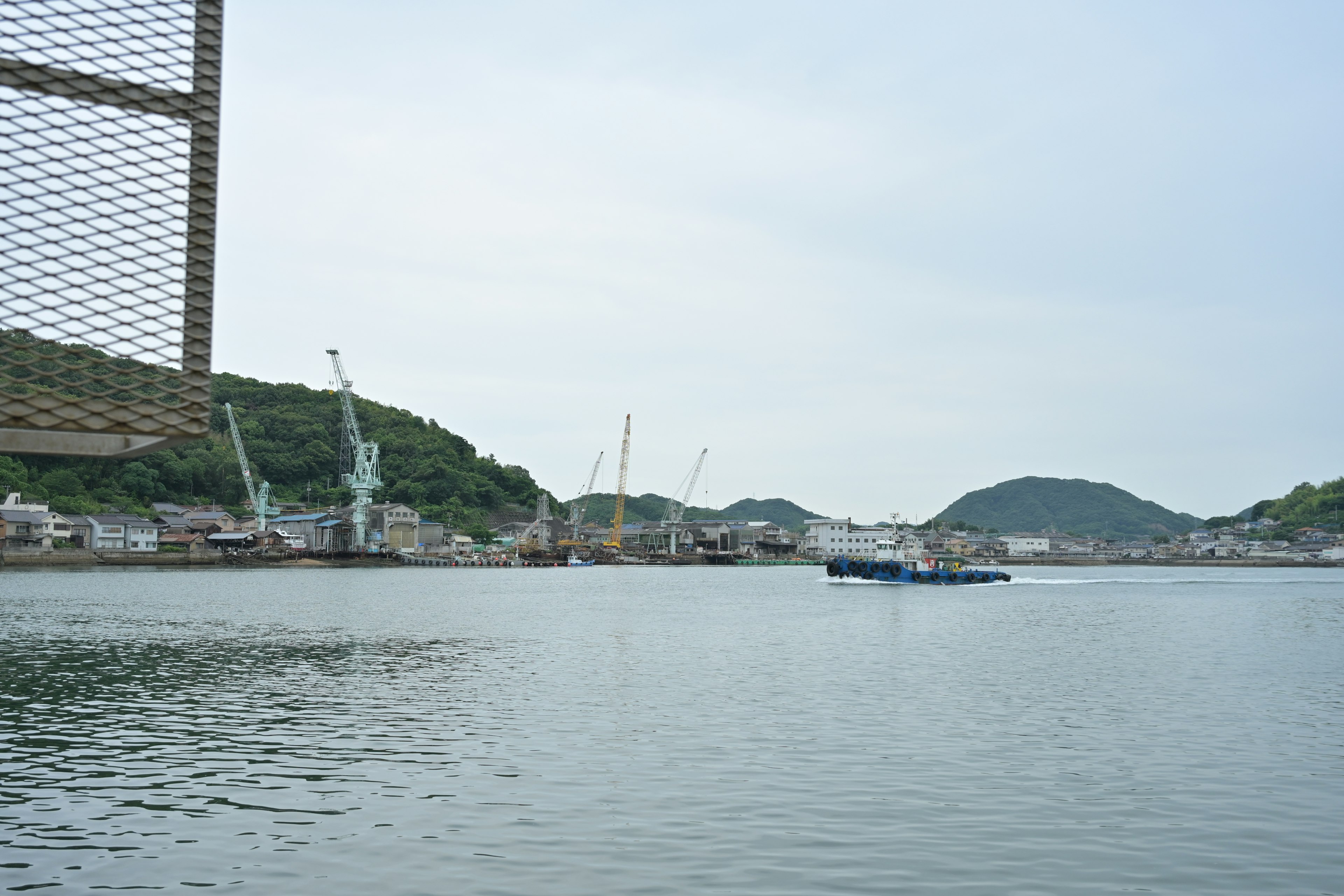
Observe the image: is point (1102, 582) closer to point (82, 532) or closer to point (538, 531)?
point (538, 531)

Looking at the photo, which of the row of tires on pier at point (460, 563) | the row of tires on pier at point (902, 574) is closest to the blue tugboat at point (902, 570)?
the row of tires on pier at point (902, 574)

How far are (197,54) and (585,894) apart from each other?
9.65 meters

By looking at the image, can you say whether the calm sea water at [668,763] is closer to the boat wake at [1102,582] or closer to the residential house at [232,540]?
the boat wake at [1102,582]

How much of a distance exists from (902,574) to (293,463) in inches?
4651

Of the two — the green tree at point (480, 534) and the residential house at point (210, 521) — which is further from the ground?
the residential house at point (210, 521)

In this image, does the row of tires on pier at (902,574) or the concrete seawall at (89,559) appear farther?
the concrete seawall at (89,559)

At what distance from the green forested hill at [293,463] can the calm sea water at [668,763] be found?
378ft

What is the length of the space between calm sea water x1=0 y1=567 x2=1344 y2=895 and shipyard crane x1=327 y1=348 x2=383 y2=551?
355 feet

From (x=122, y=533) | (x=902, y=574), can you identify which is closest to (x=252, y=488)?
(x=122, y=533)

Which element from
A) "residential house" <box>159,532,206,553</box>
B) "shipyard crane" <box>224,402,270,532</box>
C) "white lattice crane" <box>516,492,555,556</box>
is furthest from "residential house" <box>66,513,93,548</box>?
"white lattice crane" <box>516,492,555,556</box>

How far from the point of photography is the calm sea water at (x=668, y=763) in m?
11.9

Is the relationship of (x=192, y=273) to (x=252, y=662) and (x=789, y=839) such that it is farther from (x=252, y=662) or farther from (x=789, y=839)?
(x=252, y=662)

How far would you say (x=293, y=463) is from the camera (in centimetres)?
17338

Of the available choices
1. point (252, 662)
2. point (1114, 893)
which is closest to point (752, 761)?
point (1114, 893)
